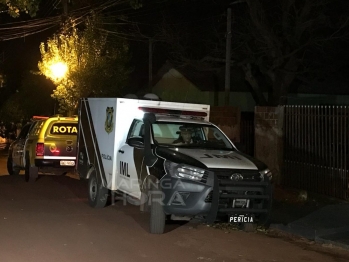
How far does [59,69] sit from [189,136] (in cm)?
1533

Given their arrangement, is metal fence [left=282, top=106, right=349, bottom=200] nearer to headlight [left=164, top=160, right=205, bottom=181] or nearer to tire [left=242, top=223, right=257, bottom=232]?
tire [left=242, top=223, right=257, bottom=232]

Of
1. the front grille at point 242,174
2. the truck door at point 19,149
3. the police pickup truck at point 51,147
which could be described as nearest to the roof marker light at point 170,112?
the front grille at point 242,174

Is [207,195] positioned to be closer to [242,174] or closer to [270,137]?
[242,174]

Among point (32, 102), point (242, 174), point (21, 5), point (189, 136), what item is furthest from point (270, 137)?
point (32, 102)

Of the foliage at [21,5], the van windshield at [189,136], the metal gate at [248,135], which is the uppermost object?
the foliage at [21,5]

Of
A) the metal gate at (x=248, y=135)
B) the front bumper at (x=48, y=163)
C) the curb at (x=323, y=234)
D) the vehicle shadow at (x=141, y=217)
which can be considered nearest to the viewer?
the curb at (x=323, y=234)

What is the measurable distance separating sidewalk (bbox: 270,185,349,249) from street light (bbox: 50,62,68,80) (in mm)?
→ 13271

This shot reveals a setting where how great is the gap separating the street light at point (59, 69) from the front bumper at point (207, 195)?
16.7 m

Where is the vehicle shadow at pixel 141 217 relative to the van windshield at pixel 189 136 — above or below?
below

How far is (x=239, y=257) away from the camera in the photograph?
8281mm

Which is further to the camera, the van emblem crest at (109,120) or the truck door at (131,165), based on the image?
the van emblem crest at (109,120)

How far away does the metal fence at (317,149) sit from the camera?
12.9 m

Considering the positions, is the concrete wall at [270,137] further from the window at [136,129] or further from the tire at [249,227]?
the window at [136,129]

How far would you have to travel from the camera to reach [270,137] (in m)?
15.2
